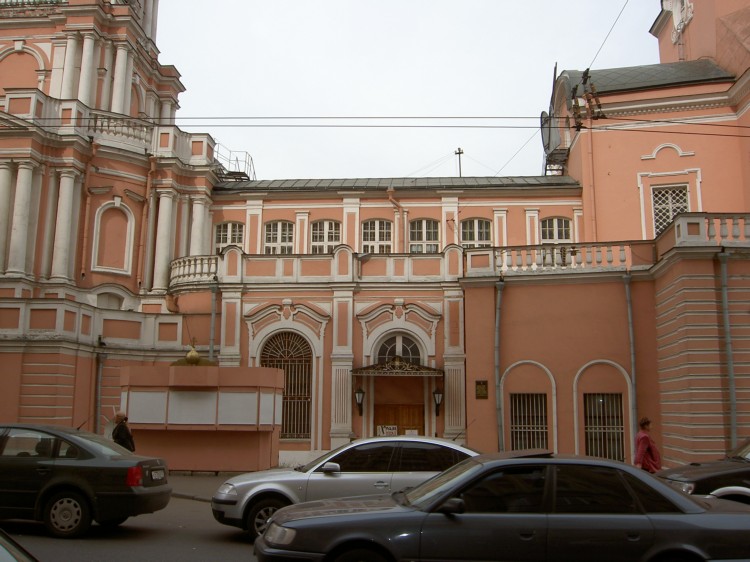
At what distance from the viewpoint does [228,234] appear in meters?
31.1

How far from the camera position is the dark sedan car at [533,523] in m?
7.09

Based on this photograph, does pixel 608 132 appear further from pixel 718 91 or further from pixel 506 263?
pixel 506 263

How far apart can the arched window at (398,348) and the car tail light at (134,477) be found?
42.2 ft

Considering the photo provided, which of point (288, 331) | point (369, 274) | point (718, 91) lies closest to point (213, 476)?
point (288, 331)

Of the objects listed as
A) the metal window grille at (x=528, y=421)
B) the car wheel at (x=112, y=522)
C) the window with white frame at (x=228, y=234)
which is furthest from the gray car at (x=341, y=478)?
the window with white frame at (x=228, y=234)

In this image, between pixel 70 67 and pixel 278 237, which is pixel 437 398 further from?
pixel 70 67

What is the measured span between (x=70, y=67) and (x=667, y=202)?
2408cm

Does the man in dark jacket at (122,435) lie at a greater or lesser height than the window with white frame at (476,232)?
lesser

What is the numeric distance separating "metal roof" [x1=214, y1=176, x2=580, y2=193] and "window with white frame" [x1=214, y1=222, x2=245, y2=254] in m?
1.46

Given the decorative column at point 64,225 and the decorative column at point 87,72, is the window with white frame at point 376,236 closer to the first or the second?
the decorative column at point 64,225

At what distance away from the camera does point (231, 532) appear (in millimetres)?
11859

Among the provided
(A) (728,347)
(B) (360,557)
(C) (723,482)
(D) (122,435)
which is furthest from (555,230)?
(B) (360,557)

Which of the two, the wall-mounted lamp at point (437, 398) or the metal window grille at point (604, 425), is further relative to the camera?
the wall-mounted lamp at point (437, 398)

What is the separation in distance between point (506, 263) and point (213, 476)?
29.6 feet
